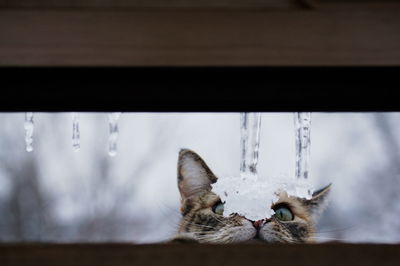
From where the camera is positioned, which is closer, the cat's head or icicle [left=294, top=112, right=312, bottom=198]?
icicle [left=294, top=112, right=312, bottom=198]

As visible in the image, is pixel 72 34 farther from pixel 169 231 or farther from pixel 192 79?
pixel 169 231

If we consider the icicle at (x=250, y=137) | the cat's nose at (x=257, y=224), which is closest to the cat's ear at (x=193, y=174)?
the icicle at (x=250, y=137)

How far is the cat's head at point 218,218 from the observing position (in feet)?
9.43

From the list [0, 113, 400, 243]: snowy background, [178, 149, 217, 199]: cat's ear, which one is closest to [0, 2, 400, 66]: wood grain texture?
[178, 149, 217, 199]: cat's ear

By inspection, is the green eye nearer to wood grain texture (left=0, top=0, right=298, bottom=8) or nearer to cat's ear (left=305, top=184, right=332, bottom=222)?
cat's ear (left=305, top=184, right=332, bottom=222)

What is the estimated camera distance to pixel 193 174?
3.09 meters

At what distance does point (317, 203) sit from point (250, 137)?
870 millimetres

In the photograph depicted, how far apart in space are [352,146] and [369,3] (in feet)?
10.4

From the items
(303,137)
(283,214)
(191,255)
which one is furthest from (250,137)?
(191,255)

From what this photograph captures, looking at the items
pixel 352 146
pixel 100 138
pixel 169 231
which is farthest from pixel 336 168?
pixel 100 138

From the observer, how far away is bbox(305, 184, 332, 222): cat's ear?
10.6 feet

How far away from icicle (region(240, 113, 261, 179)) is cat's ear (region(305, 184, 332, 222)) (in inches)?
17.6

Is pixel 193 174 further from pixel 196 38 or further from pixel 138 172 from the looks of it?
pixel 196 38

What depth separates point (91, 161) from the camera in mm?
4637
